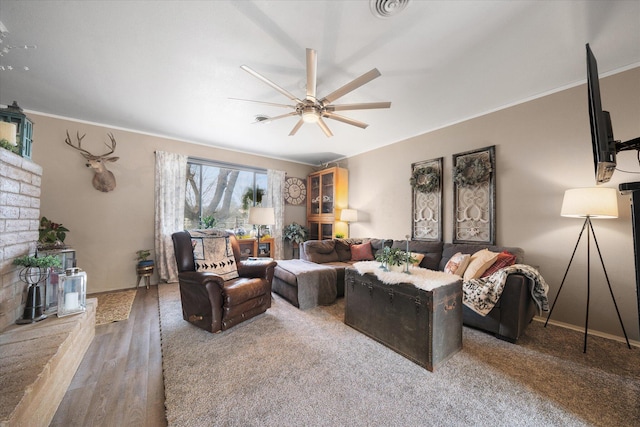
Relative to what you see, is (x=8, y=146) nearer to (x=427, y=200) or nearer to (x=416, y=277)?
(x=416, y=277)

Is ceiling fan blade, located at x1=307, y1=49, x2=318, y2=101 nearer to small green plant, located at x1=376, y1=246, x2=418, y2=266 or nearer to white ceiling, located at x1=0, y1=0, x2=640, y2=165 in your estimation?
white ceiling, located at x1=0, y1=0, x2=640, y2=165

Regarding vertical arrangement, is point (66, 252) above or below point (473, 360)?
above

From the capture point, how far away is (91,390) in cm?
155

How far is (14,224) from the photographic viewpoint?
1.84 meters

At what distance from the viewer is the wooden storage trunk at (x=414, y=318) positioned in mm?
1766

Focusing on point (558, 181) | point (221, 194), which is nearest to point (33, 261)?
point (221, 194)

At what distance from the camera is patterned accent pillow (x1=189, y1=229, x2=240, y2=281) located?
2.66 meters

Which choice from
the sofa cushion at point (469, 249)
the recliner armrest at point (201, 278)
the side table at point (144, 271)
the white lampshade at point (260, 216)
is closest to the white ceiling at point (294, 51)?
the white lampshade at point (260, 216)

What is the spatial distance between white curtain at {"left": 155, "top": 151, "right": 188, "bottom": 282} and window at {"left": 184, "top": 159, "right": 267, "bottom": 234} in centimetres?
27

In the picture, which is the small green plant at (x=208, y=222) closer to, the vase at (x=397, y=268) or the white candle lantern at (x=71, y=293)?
the white candle lantern at (x=71, y=293)

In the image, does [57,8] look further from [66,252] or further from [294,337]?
[294,337]

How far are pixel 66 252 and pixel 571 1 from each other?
5.12 metres

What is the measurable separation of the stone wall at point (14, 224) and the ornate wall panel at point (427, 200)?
4.57 meters

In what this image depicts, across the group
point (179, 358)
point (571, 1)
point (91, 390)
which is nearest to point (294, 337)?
point (179, 358)
